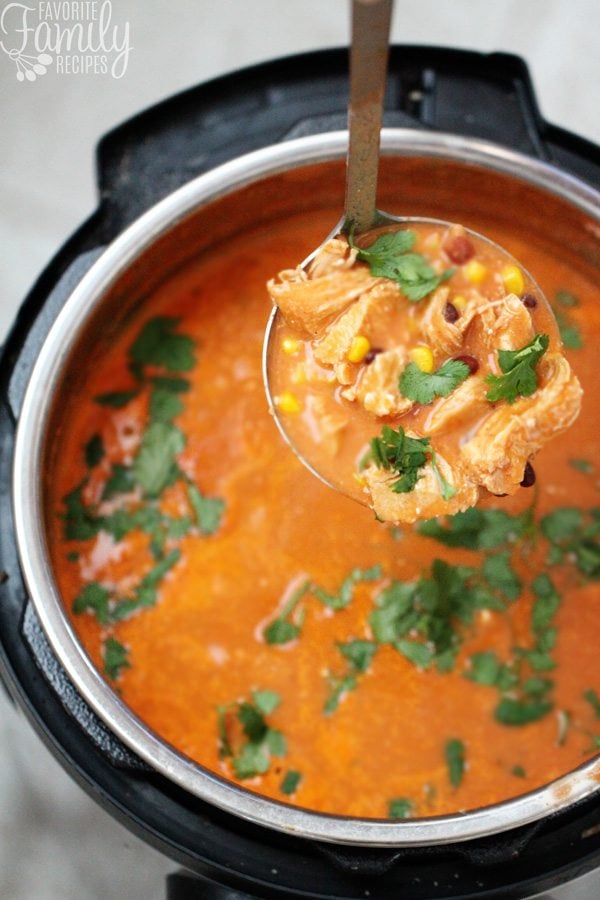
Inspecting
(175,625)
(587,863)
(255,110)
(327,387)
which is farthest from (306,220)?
(587,863)

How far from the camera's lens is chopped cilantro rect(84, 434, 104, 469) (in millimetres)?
1757

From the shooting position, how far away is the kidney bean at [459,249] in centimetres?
141

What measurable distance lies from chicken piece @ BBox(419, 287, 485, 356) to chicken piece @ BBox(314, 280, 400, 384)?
0.19 feet

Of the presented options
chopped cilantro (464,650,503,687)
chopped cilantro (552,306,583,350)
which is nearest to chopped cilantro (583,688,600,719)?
chopped cilantro (464,650,503,687)

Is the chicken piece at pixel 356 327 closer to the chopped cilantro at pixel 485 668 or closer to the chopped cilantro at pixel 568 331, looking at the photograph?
the chopped cilantro at pixel 568 331

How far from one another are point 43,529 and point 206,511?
0.35 meters

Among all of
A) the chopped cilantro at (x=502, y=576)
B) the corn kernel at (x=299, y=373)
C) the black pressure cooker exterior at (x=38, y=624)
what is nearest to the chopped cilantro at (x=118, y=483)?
the black pressure cooker exterior at (x=38, y=624)

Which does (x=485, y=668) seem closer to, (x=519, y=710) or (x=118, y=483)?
(x=519, y=710)

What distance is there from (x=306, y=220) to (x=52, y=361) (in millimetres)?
606

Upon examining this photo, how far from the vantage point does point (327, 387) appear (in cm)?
141

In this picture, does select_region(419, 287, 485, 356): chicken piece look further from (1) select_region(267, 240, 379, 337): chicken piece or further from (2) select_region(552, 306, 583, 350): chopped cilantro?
(2) select_region(552, 306, 583, 350): chopped cilantro

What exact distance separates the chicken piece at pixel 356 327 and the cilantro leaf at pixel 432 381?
8 centimetres

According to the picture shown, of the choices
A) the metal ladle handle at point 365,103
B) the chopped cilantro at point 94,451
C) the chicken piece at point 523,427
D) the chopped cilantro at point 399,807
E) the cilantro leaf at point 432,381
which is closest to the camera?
the metal ladle handle at point 365,103

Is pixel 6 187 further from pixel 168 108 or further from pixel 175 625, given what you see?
pixel 175 625
